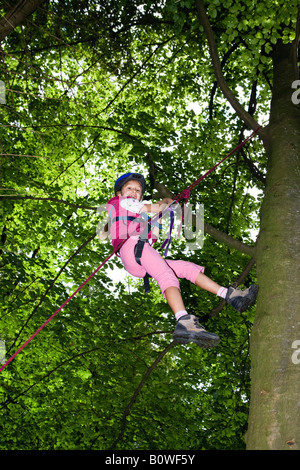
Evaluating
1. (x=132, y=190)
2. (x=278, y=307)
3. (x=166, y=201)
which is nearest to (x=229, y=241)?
(x=166, y=201)

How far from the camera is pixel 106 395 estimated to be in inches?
252

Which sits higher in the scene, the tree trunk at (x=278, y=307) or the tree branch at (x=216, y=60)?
the tree branch at (x=216, y=60)

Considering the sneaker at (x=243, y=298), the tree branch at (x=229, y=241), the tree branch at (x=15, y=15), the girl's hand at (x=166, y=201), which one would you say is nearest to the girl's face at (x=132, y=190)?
the girl's hand at (x=166, y=201)

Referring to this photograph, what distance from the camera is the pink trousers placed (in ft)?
10.4

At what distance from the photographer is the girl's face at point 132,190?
3.74 metres

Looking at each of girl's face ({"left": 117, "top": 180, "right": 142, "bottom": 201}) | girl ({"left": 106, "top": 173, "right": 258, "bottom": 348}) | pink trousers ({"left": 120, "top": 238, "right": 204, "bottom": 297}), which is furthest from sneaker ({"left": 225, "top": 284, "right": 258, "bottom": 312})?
girl's face ({"left": 117, "top": 180, "right": 142, "bottom": 201})

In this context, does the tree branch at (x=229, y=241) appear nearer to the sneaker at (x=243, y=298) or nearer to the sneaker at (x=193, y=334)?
the sneaker at (x=243, y=298)

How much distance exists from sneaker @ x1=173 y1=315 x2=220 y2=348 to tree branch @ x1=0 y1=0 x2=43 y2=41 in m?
2.44

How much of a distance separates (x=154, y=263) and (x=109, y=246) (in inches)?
153
